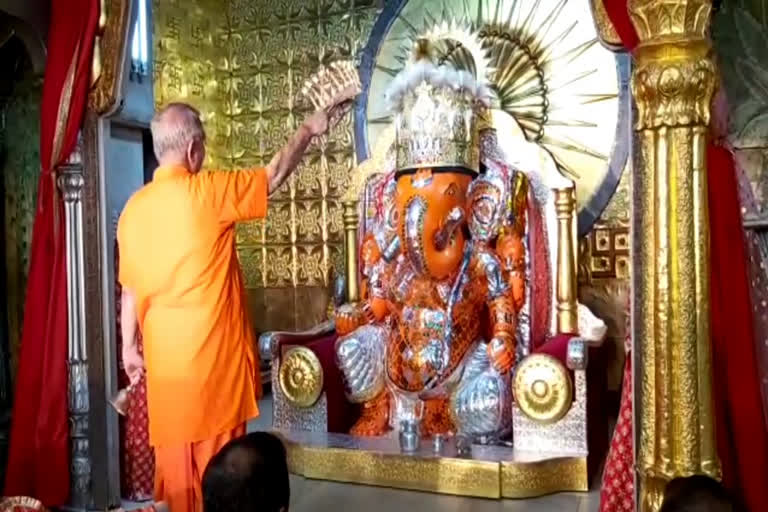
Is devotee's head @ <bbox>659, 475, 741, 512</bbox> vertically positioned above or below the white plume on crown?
below

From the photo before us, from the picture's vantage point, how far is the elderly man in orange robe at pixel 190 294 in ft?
8.70

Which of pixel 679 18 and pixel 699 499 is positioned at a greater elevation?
pixel 679 18

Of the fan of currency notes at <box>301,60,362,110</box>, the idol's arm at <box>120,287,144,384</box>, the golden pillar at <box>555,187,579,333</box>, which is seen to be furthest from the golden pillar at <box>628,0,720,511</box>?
the idol's arm at <box>120,287,144,384</box>

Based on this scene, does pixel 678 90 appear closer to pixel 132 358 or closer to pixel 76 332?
pixel 132 358

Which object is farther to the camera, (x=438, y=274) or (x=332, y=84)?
(x=438, y=274)

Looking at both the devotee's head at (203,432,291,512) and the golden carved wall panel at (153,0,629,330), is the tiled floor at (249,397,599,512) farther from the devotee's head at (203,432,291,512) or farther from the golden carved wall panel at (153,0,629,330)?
the golden carved wall panel at (153,0,629,330)

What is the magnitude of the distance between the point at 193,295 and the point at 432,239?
1.67m

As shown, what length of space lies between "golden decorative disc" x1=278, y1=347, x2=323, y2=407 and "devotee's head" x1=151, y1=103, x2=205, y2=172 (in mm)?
1572

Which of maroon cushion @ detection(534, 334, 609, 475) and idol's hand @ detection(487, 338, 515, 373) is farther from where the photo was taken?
idol's hand @ detection(487, 338, 515, 373)

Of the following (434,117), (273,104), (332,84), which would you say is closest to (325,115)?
(332,84)

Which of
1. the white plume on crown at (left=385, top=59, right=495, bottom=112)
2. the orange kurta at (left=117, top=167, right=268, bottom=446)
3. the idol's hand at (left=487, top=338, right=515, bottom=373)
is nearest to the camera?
the orange kurta at (left=117, top=167, right=268, bottom=446)

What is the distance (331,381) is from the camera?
415 cm

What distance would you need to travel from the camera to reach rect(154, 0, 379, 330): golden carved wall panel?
220 inches

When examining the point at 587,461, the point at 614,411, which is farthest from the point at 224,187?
the point at 614,411
